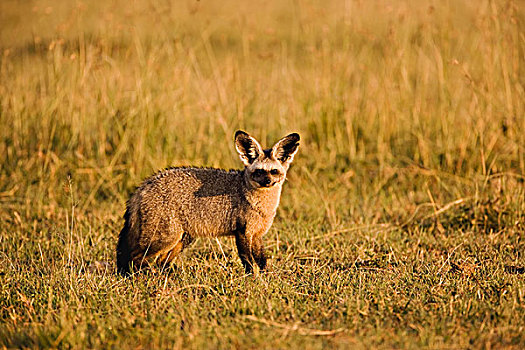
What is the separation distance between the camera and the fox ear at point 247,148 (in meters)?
5.09

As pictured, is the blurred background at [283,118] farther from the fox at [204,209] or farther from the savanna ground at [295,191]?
the fox at [204,209]

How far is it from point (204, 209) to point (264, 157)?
664mm

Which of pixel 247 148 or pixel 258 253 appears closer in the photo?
pixel 258 253

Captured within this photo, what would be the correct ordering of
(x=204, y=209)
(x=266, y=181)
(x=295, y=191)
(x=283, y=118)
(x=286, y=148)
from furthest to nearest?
(x=283, y=118), (x=295, y=191), (x=286, y=148), (x=204, y=209), (x=266, y=181)

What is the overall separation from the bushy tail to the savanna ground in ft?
0.31

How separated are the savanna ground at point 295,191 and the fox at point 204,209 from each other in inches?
8.4

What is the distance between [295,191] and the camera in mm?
7137

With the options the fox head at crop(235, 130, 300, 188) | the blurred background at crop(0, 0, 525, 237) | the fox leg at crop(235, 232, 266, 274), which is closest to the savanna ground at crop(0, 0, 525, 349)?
the blurred background at crop(0, 0, 525, 237)

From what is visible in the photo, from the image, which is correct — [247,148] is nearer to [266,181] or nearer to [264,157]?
[264,157]

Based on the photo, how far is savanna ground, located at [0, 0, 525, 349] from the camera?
3779 mm

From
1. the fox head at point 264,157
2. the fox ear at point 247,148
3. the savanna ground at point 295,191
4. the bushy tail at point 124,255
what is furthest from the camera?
the fox ear at point 247,148

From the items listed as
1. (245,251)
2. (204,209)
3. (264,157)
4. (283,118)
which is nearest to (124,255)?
(204,209)

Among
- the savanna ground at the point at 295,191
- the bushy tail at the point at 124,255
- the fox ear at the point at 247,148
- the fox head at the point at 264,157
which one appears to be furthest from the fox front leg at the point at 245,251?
the bushy tail at the point at 124,255

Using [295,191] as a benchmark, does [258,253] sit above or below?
above
